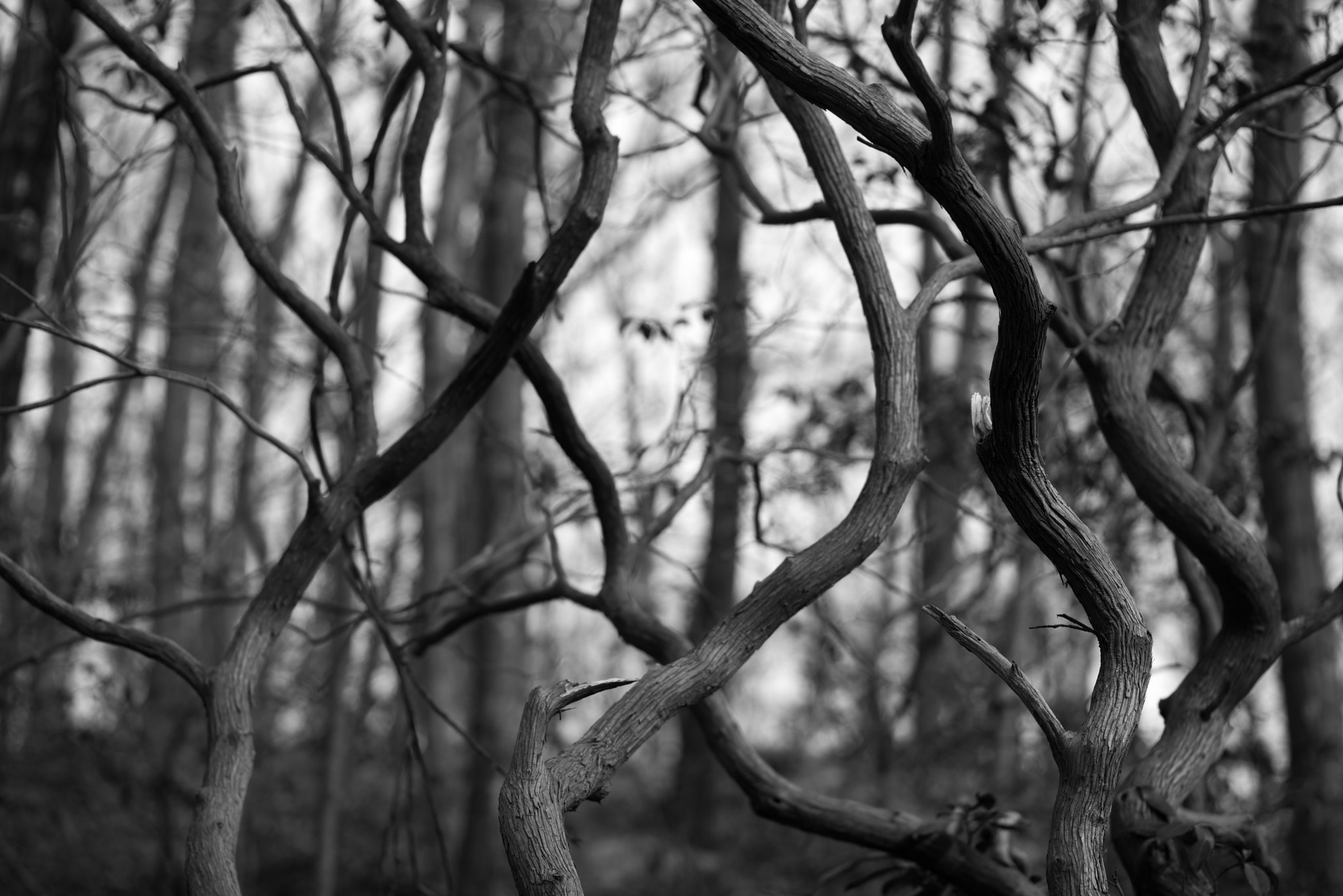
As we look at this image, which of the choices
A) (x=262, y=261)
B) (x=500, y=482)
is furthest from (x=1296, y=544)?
(x=262, y=261)

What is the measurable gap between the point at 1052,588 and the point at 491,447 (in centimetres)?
781

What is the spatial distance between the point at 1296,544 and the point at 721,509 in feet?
14.5

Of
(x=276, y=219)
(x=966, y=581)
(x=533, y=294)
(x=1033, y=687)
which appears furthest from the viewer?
(x=276, y=219)

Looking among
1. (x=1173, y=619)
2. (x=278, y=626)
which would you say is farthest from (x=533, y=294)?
(x=1173, y=619)

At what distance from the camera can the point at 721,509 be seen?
414 inches

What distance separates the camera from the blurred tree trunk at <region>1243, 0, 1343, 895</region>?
7836 millimetres

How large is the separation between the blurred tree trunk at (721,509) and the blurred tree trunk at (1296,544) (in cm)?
316

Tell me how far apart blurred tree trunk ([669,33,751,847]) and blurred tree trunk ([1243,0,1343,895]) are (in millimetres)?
3158

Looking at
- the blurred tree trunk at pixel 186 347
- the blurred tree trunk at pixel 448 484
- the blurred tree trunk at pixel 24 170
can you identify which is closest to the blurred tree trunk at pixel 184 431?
the blurred tree trunk at pixel 186 347

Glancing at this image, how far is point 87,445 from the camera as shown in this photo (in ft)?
64.3

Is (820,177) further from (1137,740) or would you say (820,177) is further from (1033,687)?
(1137,740)

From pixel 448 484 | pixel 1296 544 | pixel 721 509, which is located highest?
pixel 448 484

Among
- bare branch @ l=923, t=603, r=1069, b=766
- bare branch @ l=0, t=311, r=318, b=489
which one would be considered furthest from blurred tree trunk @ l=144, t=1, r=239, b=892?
bare branch @ l=923, t=603, r=1069, b=766

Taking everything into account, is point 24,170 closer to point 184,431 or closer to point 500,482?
point 500,482
